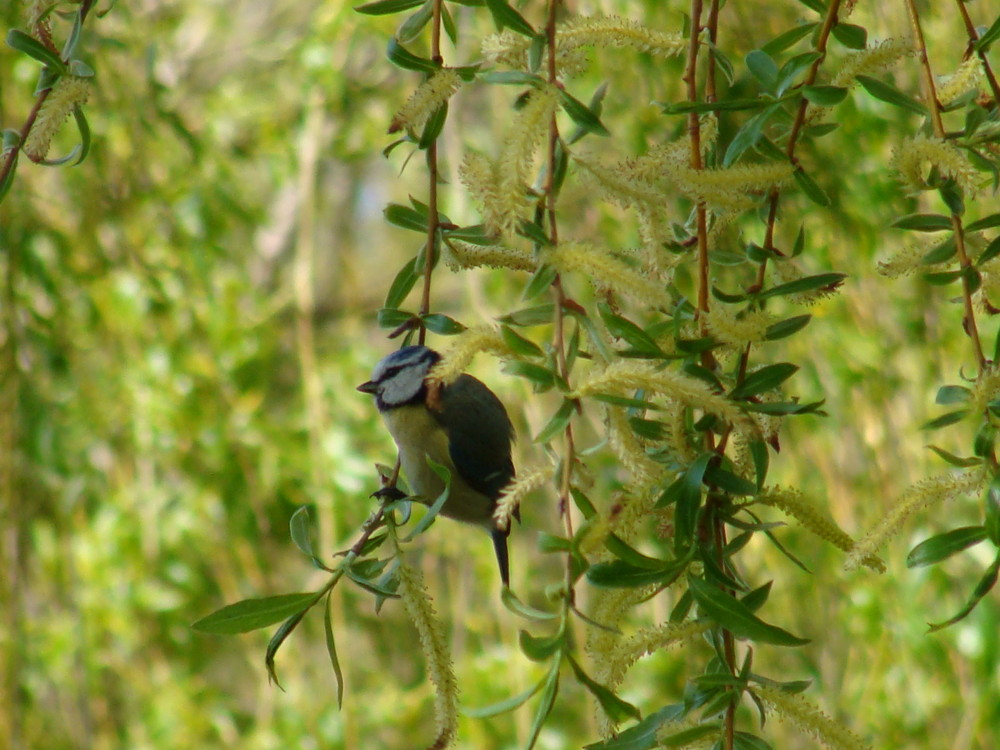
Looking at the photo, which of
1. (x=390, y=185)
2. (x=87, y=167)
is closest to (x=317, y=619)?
(x=87, y=167)

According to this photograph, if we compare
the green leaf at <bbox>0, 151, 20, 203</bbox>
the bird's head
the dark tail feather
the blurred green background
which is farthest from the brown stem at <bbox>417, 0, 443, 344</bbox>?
the blurred green background

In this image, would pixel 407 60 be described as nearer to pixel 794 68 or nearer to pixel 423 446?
pixel 794 68

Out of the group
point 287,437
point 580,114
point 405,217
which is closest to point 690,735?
point 580,114

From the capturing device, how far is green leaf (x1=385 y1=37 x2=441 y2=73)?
43.0 inches

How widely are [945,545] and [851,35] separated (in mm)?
531

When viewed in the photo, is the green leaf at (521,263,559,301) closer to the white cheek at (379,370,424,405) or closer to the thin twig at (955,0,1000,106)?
the thin twig at (955,0,1000,106)

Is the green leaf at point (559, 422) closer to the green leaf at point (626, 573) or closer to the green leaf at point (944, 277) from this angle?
the green leaf at point (626, 573)

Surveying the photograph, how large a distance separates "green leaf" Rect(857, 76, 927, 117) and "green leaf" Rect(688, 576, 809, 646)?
1.63 ft

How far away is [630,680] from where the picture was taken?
312 centimetres

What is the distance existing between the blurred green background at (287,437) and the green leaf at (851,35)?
1210 millimetres

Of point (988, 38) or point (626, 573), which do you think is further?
point (988, 38)

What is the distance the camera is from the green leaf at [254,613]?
102cm

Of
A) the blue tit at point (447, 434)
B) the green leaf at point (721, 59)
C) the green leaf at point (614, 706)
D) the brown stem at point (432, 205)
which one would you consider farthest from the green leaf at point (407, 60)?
the blue tit at point (447, 434)

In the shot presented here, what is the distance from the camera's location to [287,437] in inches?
130
